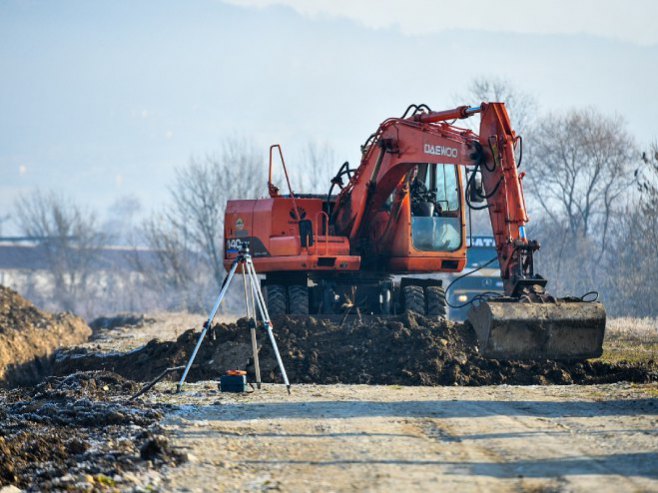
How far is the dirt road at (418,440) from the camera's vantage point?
8.06 m

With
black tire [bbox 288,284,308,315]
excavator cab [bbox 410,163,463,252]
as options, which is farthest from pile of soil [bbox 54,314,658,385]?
excavator cab [bbox 410,163,463,252]

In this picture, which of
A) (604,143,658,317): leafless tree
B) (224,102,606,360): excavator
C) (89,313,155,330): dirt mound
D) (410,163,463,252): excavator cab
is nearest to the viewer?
(224,102,606,360): excavator

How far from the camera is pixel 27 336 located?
2731 centimetres

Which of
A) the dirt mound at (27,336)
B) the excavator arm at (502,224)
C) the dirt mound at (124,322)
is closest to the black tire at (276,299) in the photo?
the excavator arm at (502,224)

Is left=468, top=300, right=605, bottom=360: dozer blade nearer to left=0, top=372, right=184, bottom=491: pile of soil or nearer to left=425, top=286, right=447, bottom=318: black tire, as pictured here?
left=0, top=372, right=184, bottom=491: pile of soil

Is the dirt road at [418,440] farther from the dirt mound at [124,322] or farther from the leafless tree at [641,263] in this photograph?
the dirt mound at [124,322]

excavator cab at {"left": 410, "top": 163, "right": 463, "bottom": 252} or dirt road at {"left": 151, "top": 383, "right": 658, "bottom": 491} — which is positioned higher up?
excavator cab at {"left": 410, "top": 163, "right": 463, "bottom": 252}

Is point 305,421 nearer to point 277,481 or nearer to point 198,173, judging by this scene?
point 277,481

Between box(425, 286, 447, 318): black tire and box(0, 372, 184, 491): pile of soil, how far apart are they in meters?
9.19

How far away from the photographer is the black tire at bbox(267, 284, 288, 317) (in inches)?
846

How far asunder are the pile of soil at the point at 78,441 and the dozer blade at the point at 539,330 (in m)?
4.66

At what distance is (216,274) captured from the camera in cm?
5122

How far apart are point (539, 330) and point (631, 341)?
8582 mm

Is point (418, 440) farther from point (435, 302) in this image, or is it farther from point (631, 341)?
point (631, 341)
